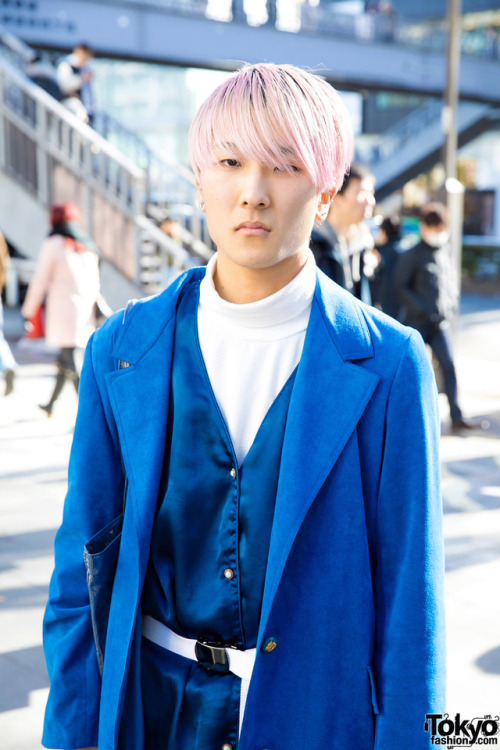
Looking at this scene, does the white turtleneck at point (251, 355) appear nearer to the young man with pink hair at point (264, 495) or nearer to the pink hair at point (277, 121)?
the young man with pink hair at point (264, 495)

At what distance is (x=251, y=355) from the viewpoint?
1.61 m

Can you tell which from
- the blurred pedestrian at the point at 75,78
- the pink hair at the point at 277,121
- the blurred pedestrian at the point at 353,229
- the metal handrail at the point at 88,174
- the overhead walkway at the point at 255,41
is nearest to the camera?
the pink hair at the point at 277,121

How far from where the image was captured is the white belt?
156cm

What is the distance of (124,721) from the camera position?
1621 millimetres

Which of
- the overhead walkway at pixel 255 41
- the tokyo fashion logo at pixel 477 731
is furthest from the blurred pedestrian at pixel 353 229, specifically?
the overhead walkway at pixel 255 41

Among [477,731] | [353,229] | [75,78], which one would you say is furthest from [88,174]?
[477,731]

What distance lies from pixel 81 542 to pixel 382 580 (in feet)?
1.81

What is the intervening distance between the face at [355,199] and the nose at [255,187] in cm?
368

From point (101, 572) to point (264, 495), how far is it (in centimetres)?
33

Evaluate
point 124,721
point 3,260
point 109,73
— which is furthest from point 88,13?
point 109,73

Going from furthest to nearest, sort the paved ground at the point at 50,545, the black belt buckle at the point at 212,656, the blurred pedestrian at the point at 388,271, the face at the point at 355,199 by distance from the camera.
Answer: the blurred pedestrian at the point at 388,271
the face at the point at 355,199
the paved ground at the point at 50,545
the black belt buckle at the point at 212,656

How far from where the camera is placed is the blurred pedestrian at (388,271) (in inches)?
345

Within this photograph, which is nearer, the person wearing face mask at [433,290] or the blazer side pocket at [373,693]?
the blazer side pocket at [373,693]

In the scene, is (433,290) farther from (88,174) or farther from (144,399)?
(144,399)
